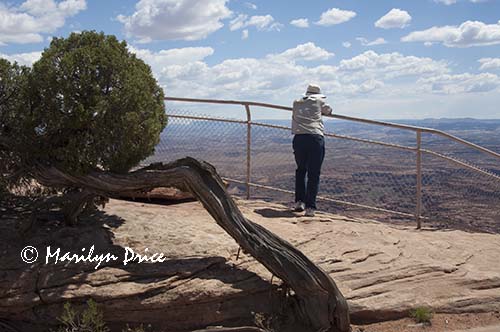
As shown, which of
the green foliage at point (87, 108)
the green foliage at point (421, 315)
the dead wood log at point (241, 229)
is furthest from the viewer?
the green foliage at point (421, 315)

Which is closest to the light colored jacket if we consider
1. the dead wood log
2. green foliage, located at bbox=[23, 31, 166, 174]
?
the dead wood log

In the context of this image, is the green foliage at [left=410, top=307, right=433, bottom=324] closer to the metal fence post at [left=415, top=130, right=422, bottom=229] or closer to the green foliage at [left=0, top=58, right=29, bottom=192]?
the metal fence post at [left=415, top=130, right=422, bottom=229]

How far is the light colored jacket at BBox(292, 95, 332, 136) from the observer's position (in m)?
8.80

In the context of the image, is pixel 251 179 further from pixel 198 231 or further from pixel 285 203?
pixel 198 231

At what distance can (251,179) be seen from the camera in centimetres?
1011

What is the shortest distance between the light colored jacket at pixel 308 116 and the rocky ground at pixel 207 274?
4.69 ft

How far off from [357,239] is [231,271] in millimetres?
2102

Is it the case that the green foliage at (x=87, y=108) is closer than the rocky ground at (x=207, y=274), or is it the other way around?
the rocky ground at (x=207, y=274)

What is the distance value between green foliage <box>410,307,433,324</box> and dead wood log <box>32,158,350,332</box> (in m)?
0.76

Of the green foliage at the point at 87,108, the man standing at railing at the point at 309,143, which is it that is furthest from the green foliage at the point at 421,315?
the green foliage at the point at 87,108

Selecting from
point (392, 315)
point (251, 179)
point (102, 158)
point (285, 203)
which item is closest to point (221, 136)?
point (251, 179)

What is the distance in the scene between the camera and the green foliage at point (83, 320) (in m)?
5.52

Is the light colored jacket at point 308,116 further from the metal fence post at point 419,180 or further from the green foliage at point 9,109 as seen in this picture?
the green foliage at point 9,109

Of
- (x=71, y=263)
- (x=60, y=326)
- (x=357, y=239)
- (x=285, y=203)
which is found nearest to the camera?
(x=60, y=326)
